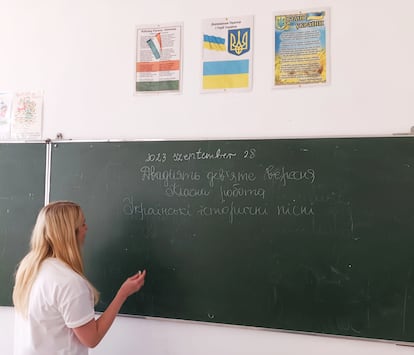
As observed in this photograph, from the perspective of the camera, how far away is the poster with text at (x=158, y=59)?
2.68 m

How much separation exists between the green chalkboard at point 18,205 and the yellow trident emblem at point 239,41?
4.80ft

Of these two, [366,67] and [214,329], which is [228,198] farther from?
[366,67]

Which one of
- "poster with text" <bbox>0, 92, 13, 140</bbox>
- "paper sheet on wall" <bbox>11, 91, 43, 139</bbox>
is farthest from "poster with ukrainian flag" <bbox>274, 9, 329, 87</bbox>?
"poster with text" <bbox>0, 92, 13, 140</bbox>

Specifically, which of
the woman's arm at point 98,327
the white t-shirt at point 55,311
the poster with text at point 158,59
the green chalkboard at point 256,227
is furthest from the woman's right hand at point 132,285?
the poster with text at point 158,59

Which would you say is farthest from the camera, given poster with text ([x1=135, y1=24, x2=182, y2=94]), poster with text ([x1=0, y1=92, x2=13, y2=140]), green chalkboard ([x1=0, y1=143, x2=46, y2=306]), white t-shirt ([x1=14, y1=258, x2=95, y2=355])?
poster with text ([x1=0, y1=92, x2=13, y2=140])

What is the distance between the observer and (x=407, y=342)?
88.4 inches

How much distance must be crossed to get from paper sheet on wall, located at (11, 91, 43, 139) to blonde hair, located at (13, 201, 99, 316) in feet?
3.35

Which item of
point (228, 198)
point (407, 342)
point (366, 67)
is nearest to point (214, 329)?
point (228, 198)

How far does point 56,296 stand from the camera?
1.95 meters

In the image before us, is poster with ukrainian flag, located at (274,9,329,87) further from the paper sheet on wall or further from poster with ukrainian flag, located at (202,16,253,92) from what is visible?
the paper sheet on wall

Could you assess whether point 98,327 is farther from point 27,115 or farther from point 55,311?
point 27,115

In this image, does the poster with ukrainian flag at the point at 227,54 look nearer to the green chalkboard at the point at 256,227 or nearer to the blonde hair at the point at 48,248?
the green chalkboard at the point at 256,227

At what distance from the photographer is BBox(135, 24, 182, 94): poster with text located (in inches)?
106

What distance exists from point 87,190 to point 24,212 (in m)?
0.51
